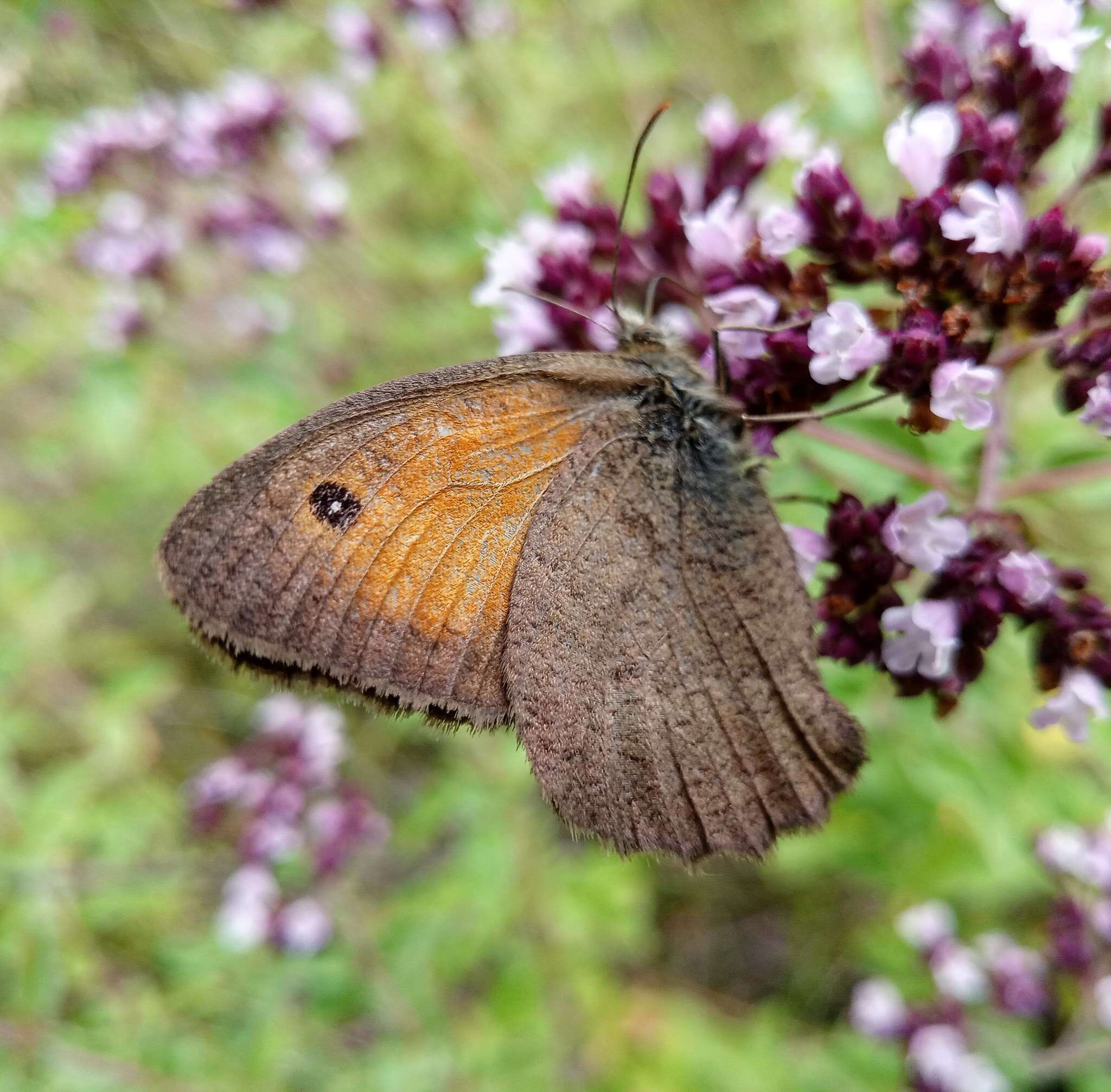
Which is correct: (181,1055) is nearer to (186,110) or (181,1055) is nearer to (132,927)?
(132,927)

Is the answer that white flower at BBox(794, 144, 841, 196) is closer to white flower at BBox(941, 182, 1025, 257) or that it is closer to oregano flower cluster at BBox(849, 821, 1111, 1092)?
white flower at BBox(941, 182, 1025, 257)

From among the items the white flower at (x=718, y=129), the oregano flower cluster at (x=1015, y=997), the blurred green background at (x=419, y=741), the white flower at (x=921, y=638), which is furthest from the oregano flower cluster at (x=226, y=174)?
the oregano flower cluster at (x=1015, y=997)

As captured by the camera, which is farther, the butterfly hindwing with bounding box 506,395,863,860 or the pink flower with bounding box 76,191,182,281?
the pink flower with bounding box 76,191,182,281

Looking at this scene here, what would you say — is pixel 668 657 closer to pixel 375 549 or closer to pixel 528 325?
pixel 375 549

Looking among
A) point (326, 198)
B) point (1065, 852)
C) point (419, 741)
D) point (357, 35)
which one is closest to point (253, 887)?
point (419, 741)

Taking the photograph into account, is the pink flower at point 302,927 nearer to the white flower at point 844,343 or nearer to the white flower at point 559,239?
the white flower at point 559,239

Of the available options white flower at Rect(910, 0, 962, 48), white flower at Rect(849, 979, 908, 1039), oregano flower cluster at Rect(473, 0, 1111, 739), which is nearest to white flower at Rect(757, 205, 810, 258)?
oregano flower cluster at Rect(473, 0, 1111, 739)

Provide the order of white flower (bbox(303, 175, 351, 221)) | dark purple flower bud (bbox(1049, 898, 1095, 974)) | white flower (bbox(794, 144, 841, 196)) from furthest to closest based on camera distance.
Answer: white flower (bbox(303, 175, 351, 221))
dark purple flower bud (bbox(1049, 898, 1095, 974))
white flower (bbox(794, 144, 841, 196))
